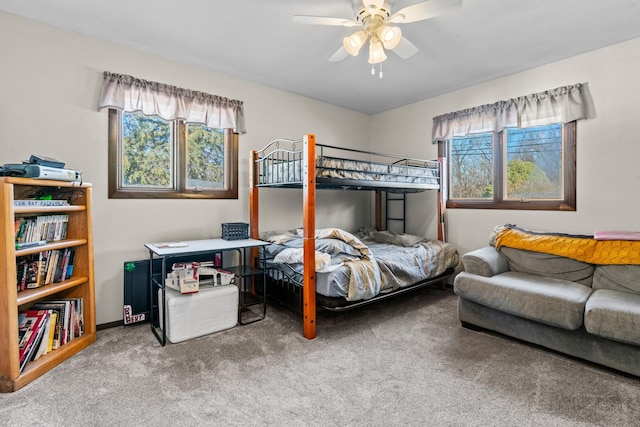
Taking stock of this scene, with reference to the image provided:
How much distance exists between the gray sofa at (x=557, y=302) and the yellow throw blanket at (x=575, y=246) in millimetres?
52

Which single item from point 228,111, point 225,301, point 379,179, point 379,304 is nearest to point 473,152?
point 379,179

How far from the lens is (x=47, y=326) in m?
2.10

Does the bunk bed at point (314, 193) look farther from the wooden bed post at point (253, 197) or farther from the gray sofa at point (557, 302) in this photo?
the gray sofa at point (557, 302)

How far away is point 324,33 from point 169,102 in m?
1.58

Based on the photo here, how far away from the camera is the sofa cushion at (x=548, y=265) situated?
2.61 meters

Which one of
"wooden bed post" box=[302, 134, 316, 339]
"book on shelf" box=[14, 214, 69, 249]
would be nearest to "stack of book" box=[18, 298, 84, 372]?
"book on shelf" box=[14, 214, 69, 249]

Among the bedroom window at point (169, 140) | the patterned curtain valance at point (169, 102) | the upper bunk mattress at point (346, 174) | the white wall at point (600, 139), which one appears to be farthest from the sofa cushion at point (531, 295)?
the patterned curtain valance at point (169, 102)

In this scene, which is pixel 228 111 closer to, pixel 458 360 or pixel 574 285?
pixel 458 360

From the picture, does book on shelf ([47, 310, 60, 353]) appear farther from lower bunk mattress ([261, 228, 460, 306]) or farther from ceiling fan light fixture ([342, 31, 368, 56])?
ceiling fan light fixture ([342, 31, 368, 56])

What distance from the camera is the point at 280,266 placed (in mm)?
2957

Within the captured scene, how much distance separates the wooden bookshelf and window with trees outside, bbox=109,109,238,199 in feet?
1.40

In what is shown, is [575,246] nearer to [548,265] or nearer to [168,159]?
[548,265]

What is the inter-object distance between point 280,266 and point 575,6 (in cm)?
302

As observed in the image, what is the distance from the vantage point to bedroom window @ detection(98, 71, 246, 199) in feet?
9.00
